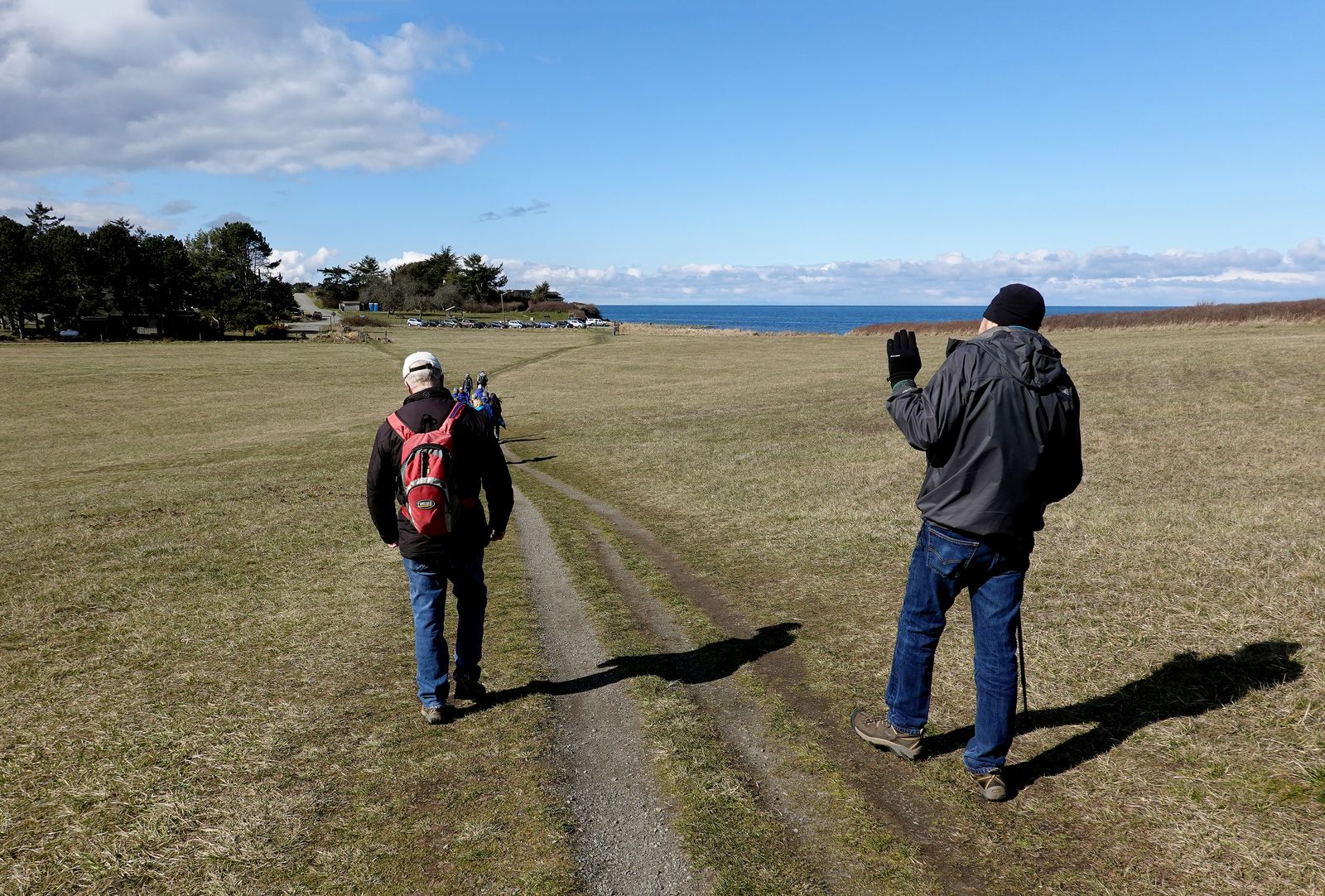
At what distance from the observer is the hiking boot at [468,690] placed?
255 inches

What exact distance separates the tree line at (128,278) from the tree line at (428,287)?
152 feet

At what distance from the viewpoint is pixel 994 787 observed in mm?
4973

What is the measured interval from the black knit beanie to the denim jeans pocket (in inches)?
54.8

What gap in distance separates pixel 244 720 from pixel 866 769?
500 centimetres

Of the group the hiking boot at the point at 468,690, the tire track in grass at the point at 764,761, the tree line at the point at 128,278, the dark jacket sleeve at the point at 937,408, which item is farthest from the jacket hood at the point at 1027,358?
the tree line at the point at 128,278

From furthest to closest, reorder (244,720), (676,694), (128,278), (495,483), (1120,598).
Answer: (128,278) < (1120,598) < (676,694) < (244,720) < (495,483)

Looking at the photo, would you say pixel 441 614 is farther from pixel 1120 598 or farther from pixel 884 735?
pixel 1120 598

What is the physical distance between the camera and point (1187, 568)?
8828 mm

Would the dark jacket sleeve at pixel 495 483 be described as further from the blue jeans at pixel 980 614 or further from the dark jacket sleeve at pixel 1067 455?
the dark jacket sleeve at pixel 1067 455

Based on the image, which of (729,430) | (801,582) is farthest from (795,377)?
(801,582)

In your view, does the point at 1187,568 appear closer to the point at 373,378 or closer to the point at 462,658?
the point at 462,658

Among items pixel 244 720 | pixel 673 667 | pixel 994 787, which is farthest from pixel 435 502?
pixel 994 787

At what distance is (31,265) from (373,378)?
180 ft

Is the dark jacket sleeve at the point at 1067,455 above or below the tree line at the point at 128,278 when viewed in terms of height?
below
